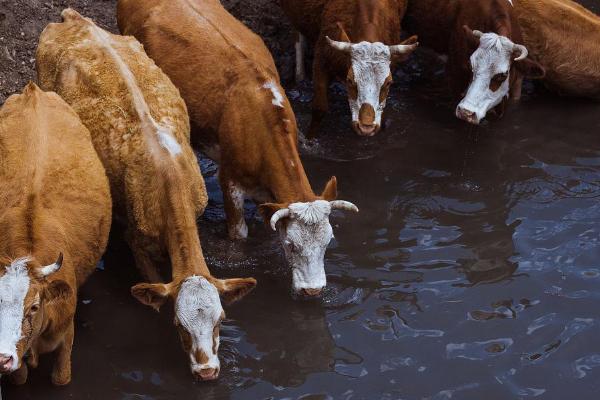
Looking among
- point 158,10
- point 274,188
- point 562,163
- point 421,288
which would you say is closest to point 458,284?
point 421,288

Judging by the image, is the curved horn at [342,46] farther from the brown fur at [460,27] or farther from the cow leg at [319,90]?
the brown fur at [460,27]

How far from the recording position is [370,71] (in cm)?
1065

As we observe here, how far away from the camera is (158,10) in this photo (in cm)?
1084

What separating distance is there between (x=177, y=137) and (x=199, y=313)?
79.9 inches

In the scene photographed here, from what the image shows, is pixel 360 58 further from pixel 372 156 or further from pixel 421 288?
pixel 421 288

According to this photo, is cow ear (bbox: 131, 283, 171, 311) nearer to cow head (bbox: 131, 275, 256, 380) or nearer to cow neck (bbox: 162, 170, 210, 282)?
cow head (bbox: 131, 275, 256, 380)

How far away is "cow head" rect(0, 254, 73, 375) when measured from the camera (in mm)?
7094

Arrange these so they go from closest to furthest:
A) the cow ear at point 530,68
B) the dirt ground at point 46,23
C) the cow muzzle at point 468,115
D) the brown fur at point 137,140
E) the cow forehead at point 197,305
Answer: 1. the cow forehead at point 197,305
2. the brown fur at point 137,140
3. the cow muzzle at point 468,115
4. the cow ear at point 530,68
5. the dirt ground at point 46,23

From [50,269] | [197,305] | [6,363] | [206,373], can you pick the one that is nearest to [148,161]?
[197,305]

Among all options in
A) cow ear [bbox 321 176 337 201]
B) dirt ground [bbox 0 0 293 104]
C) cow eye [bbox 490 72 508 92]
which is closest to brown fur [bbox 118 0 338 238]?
cow ear [bbox 321 176 337 201]

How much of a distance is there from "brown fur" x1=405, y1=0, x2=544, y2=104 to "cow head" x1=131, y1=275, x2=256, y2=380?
4.90 m

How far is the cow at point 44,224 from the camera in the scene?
7301mm

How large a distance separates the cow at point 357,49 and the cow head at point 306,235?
75.7 inches

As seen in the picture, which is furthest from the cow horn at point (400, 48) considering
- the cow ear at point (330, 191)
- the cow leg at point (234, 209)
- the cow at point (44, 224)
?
the cow at point (44, 224)
